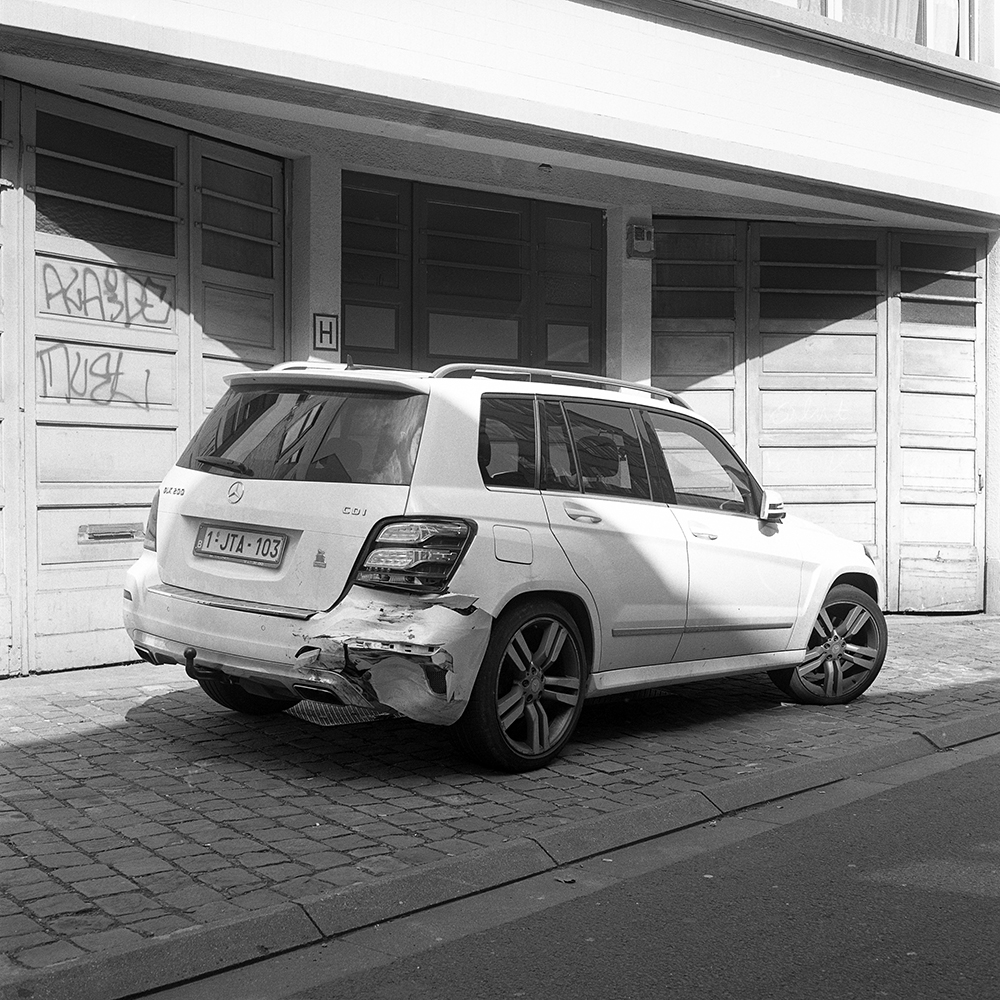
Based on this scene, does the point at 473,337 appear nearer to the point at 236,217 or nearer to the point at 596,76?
the point at 596,76

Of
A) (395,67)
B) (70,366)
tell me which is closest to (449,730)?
(70,366)

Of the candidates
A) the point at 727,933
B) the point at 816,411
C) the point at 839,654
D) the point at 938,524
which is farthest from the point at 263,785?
the point at 938,524

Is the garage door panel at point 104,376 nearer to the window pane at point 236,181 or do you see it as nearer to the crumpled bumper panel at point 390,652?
the window pane at point 236,181

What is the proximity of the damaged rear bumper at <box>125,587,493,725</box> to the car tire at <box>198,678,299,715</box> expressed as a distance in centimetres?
117

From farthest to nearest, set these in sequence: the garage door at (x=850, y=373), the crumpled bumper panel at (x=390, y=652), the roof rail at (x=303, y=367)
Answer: the garage door at (x=850, y=373) → the roof rail at (x=303, y=367) → the crumpled bumper panel at (x=390, y=652)

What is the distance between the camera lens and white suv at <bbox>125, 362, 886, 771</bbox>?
5594 millimetres

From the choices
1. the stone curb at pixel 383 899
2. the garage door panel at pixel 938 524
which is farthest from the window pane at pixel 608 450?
the garage door panel at pixel 938 524

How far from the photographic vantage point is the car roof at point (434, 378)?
5922mm

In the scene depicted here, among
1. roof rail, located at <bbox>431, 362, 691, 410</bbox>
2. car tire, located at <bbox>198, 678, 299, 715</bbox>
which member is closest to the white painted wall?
roof rail, located at <bbox>431, 362, 691, 410</bbox>

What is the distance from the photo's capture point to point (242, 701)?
7000 millimetres

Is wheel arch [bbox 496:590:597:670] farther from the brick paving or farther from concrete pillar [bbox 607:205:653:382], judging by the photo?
concrete pillar [bbox 607:205:653:382]

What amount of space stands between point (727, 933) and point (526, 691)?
193 centimetres

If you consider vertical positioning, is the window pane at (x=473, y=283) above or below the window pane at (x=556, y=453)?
above

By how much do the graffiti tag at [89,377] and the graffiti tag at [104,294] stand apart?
0.77 feet
